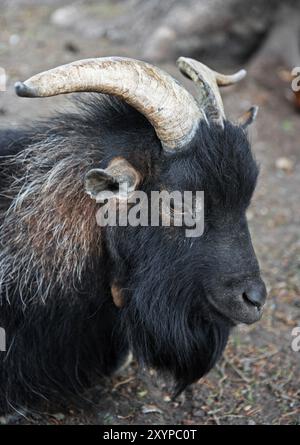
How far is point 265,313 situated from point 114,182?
2800mm

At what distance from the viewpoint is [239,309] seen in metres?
4.33

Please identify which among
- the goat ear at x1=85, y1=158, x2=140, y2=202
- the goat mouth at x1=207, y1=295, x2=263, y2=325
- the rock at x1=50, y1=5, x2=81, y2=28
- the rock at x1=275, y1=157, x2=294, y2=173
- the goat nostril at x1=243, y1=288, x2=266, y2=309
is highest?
the rock at x1=50, y1=5, x2=81, y2=28

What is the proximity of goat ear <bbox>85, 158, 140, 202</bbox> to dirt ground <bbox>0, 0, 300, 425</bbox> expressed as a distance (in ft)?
5.78

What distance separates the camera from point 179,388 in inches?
198

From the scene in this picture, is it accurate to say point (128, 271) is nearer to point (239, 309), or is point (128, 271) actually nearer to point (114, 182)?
point (114, 182)

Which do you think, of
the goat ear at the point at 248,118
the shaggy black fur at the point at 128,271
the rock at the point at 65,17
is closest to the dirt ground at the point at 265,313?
the rock at the point at 65,17

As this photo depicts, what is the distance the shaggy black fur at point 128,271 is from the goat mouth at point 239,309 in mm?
77

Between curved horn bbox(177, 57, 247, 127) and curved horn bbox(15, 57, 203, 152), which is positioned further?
curved horn bbox(177, 57, 247, 127)

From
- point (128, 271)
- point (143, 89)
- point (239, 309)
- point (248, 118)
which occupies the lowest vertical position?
point (239, 309)

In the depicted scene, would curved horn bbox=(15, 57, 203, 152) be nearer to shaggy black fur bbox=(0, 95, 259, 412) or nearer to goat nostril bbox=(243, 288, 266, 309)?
shaggy black fur bbox=(0, 95, 259, 412)

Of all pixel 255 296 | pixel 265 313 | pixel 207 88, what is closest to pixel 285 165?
pixel 265 313

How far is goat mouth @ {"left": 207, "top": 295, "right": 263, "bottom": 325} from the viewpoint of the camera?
4320mm

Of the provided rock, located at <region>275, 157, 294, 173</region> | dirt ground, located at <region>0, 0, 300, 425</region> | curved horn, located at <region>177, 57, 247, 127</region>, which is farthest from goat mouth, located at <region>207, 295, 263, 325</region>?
rock, located at <region>275, 157, 294, 173</region>
